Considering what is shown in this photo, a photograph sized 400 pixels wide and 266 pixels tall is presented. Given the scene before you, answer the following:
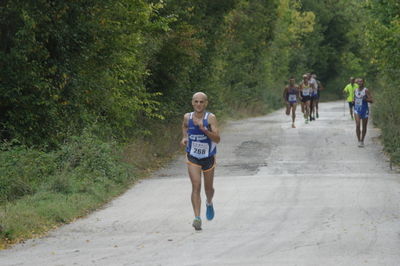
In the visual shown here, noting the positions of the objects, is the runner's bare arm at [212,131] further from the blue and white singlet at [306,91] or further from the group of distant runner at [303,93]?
Answer: the blue and white singlet at [306,91]

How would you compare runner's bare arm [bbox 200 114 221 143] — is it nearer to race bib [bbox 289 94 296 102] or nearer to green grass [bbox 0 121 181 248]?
green grass [bbox 0 121 181 248]

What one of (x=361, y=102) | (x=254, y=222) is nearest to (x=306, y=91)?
(x=361, y=102)

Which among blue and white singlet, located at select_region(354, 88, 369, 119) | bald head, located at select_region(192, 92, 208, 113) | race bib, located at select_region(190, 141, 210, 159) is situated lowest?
blue and white singlet, located at select_region(354, 88, 369, 119)

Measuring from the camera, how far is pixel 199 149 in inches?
461

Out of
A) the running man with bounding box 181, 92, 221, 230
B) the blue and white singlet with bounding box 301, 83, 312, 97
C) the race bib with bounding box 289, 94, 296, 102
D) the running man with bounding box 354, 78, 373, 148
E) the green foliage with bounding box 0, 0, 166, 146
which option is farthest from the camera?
the blue and white singlet with bounding box 301, 83, 312, 97

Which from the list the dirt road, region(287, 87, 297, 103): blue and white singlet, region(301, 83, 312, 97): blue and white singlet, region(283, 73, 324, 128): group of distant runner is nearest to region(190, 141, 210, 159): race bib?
the dirt road

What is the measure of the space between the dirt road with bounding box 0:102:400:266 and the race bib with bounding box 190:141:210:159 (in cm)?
103

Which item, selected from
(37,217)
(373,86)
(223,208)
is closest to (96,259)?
(37,217)

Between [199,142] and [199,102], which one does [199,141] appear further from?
[199,102]

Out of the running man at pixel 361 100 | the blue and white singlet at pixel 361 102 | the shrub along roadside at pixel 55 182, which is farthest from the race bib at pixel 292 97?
the shrub along roadside at pixel 55 182

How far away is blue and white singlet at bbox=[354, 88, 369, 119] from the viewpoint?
77.0 ft

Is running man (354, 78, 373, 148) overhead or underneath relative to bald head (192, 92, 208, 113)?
underneath

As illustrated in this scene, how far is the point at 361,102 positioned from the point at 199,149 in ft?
42.0

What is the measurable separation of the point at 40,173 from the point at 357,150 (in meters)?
10.9
